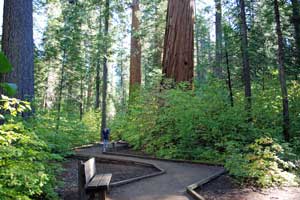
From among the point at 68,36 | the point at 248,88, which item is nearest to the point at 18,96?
the point at 248,88

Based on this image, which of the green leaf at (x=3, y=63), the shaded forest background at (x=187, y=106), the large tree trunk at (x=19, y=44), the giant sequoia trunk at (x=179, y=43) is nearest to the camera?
the green leaf at (x=3, y=63)

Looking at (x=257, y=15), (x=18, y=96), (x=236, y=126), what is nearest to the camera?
(x=18, y=96)

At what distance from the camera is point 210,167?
305 inches

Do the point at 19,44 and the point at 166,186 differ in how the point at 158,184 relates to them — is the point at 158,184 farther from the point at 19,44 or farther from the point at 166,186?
the point at 19,44

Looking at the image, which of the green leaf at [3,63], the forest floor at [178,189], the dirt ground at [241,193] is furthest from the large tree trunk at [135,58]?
the green leaf at [3,63]

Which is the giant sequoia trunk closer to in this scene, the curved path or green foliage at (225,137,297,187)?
the curved path

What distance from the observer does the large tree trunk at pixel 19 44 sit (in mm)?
6100

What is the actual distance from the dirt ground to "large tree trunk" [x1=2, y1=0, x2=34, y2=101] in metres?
4.28

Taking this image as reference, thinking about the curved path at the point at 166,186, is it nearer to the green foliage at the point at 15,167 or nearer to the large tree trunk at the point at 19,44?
the green foliage at the point at 15,167

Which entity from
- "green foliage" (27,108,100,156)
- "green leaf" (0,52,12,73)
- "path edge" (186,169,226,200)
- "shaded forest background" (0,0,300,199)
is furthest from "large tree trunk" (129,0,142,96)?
"green leaf" (0,52,12,73)

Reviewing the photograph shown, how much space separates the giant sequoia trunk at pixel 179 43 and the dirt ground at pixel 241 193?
21.6ft

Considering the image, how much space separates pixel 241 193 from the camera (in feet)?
16.9

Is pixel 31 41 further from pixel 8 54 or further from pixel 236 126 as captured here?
pixel 236 126

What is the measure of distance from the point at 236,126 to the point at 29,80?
6427 millimetres
